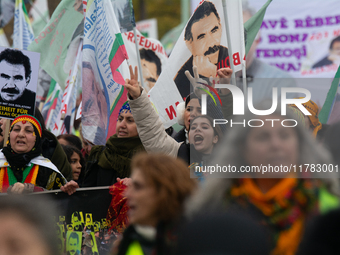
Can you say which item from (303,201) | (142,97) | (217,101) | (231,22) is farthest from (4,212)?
(231,22)

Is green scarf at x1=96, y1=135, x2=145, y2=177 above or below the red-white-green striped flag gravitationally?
below

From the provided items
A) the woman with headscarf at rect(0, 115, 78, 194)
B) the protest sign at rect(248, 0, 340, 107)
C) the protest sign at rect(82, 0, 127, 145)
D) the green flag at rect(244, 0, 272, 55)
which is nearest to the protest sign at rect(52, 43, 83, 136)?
the protest sign at rect(82, 0, 127, 145)

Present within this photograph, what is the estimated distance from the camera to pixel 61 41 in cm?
609

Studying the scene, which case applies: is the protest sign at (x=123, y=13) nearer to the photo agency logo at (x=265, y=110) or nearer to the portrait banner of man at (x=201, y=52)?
the portrait banner of man at (x=201, y=52)

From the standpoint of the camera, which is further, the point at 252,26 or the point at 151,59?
the point at 151,59

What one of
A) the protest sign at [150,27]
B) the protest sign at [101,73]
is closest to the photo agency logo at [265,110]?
the protest sign at [101,73]

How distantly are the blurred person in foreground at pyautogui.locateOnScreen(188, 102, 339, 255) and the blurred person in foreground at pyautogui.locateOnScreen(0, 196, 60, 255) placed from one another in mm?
488

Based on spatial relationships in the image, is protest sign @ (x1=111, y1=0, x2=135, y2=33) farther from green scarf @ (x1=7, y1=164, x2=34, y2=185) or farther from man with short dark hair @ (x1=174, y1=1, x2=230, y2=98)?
green scarf @ (x1=7, y1=164, x2=34, y2=185)

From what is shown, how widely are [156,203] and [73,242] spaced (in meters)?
1.64

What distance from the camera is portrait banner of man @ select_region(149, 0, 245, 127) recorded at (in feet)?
13.0

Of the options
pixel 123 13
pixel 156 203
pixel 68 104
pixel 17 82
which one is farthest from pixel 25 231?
pixel 68 104

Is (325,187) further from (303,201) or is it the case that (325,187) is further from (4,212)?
(4,212)

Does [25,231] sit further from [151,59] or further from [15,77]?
[151,59]

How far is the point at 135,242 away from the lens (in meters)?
1.67
